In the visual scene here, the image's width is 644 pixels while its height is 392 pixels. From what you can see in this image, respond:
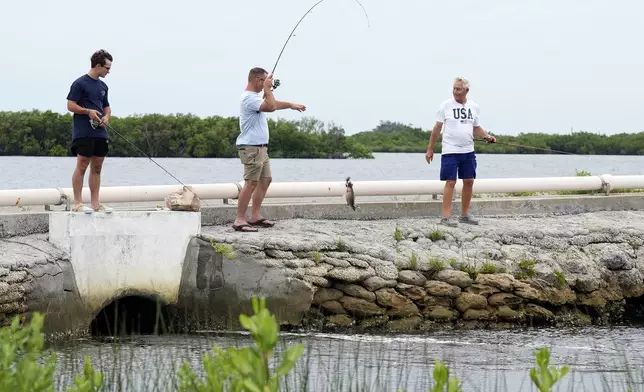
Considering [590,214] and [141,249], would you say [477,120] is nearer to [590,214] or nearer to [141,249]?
[590,214]

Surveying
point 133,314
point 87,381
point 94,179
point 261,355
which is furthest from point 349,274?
point 261,355

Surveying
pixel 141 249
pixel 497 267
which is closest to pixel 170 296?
pixel 141 249

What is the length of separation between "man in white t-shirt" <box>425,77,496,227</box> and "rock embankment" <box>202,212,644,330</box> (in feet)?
1.98

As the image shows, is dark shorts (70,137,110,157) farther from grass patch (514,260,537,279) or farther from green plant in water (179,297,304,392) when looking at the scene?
green plant in water (179,297,304,392)

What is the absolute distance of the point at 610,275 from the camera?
12.2 m

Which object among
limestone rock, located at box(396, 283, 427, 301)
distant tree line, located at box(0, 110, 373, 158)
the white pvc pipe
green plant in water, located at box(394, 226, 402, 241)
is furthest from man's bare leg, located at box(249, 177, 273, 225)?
distant tree line, located at box(0, 110, 373, 158)

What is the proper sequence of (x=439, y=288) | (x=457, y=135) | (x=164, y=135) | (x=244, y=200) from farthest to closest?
(x=164, y=135), (x=457, y=135), (x=439, y=288), (x=244, y=200)

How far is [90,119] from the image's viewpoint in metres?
10.4

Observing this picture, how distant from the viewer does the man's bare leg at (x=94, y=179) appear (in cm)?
1062

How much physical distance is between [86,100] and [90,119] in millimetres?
190

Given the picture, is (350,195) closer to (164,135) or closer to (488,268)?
(488,268)

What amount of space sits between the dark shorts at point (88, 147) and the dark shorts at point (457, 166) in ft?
12.0

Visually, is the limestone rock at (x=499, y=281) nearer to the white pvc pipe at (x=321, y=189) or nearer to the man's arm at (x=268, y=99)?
the white pvc pipe at (x=321, y=189)

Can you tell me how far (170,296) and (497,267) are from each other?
11.0ft
